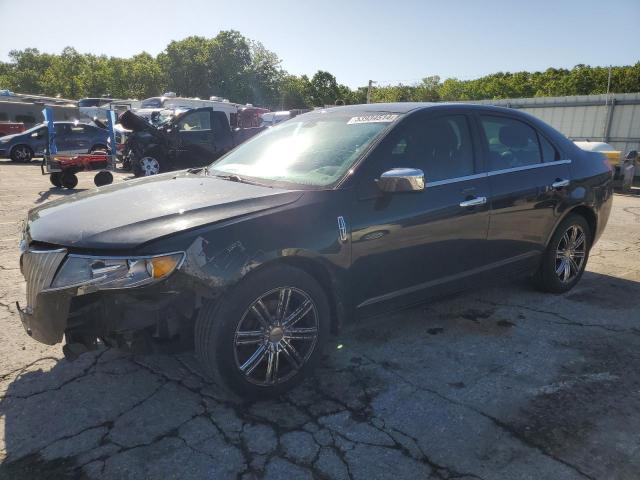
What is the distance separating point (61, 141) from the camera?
664 inches

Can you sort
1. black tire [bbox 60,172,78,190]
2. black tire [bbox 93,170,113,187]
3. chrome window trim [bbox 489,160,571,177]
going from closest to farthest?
chrome window trim [bbox 489,160,571,177], black tire [bbox 93,170,113,187], black tire [bbox 60,172,78,190]

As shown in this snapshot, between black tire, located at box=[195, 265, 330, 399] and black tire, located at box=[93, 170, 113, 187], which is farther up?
black tire, located at box=[195, 265, 330, 399]

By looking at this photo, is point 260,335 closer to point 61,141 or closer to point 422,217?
point 422,217

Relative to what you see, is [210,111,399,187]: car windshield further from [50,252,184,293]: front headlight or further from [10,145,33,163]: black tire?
[10,145,33,163]: black tire

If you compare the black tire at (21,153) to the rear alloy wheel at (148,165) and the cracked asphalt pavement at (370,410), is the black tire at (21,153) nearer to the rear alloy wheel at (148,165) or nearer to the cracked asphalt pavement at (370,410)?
the rear alloy wheel at (148,165)

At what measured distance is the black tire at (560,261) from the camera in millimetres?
4285

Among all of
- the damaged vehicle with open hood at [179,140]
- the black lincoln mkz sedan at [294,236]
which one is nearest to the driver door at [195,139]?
the damaged vehicle with open hood at [179,140]

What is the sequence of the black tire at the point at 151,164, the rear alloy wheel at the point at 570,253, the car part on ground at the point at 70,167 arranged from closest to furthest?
the rear alloy wheel at the point at 570,253, the car part on ground at the point at 70,167, the black tire at the point at 151,164

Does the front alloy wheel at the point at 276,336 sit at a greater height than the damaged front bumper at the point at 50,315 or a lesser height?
lesser

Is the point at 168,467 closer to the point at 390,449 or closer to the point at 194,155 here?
the point at 390,449

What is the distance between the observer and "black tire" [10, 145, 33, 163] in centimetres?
1781

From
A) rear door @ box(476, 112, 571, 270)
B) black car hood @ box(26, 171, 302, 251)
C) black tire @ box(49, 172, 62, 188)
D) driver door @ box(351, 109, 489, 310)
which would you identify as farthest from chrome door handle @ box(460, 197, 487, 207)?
black tire @ box(49, 172, 62, 188)

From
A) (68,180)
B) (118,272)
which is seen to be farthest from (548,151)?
(68,180)

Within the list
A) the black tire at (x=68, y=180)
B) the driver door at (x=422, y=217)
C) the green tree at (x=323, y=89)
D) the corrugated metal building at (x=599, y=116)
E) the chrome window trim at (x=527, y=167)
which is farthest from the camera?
the green tree at (x=323, y=89)
